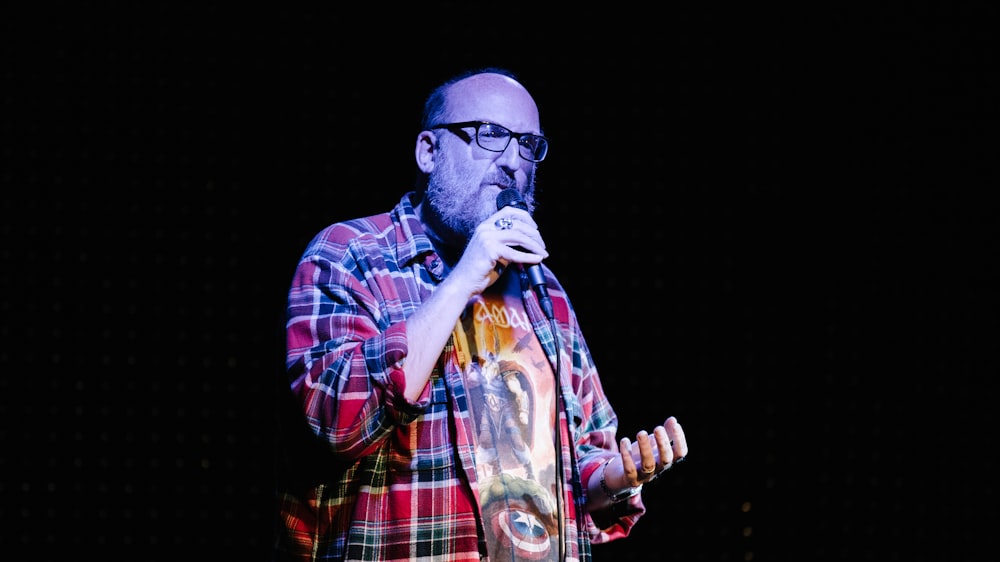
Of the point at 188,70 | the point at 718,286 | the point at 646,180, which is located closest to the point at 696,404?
the point at 718,286

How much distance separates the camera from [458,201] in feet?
5.60

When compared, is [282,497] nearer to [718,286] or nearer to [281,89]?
[281,89]

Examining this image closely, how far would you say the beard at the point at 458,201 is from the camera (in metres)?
1.69

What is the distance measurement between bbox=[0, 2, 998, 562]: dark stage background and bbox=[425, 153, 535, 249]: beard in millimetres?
698

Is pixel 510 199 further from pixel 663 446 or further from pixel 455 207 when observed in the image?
pixel 663 446

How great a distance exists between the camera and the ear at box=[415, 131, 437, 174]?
71.4 inches

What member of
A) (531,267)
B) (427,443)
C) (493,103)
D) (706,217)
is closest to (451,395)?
(427,443)

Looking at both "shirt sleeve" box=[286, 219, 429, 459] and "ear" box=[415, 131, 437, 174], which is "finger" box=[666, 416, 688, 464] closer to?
"shirt sleeve" box=[286, 219, 429, 459]

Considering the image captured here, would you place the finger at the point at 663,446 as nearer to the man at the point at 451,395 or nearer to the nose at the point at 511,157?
the man at the point at 451,395

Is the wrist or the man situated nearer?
the man

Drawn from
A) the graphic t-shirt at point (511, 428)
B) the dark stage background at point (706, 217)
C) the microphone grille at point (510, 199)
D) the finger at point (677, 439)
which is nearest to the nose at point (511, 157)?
the microphone grille at point (510, 199)

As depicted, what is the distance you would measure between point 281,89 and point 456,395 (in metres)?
1.28

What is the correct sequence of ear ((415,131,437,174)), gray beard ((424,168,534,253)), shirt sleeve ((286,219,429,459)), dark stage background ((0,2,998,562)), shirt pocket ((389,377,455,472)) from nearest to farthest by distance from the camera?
shirt sleeve ((286,219,429,459)), shirt pocket ((389,377,455,472)), gray beard ((424,168,534,253)), ear ((415,131,437,174)), dark stage background ((0,2,998,562))

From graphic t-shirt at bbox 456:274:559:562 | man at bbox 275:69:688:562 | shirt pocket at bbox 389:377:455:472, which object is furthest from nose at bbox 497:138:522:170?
shirt pocket at bbox 389:377:455:472
